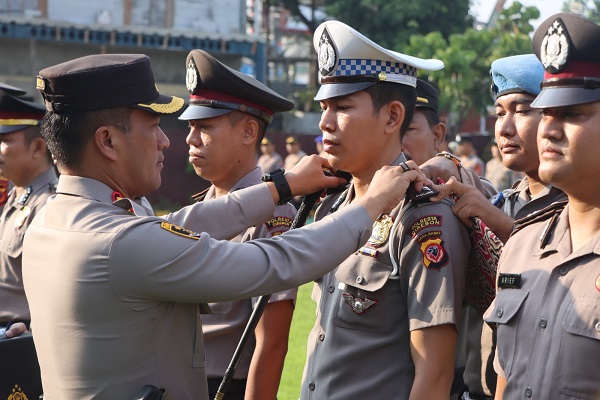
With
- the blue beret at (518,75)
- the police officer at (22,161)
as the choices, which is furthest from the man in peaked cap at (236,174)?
the police officer at (22,161)

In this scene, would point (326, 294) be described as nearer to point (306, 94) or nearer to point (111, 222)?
point (111, 222)

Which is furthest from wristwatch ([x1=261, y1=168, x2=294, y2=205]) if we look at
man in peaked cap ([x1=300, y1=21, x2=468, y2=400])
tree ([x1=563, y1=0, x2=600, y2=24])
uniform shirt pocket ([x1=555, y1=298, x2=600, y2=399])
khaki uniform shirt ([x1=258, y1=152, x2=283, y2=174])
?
tree ([x1=563, y1=0, x2=600, y2=24])

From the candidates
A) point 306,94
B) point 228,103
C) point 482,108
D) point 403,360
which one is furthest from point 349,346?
point 306,94

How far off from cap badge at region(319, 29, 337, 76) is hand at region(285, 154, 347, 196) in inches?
15.2

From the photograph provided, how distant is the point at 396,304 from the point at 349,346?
0.80 feet

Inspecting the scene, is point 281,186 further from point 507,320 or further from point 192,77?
point 507,320

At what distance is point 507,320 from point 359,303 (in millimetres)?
622

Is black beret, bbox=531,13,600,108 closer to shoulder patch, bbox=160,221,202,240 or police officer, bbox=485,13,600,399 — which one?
police officer, bbox=485,13,600,399

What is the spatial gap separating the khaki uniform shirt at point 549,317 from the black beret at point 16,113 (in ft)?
11.9

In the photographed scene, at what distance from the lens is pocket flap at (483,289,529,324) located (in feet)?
8.96

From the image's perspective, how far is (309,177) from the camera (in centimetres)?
361

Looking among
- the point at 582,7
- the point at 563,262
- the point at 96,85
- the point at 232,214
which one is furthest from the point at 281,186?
the point at 582,7

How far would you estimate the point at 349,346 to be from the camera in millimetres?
3209

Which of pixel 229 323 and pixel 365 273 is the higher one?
pixel 365 273
